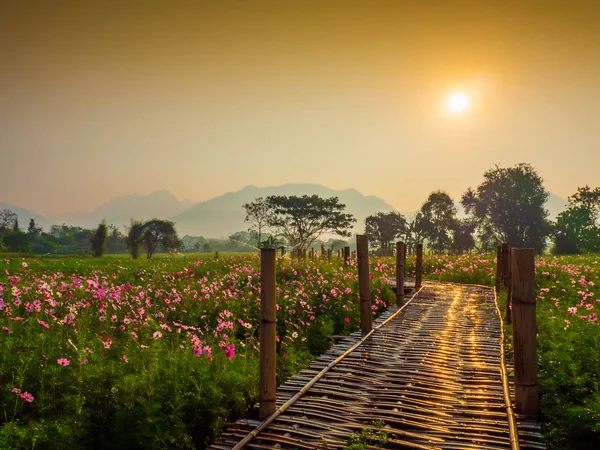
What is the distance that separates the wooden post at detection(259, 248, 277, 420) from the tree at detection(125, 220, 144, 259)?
67684 mm

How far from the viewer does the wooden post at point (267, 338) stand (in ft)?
18.0

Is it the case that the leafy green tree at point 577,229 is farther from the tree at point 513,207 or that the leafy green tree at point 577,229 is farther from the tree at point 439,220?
the tree at point 439,220

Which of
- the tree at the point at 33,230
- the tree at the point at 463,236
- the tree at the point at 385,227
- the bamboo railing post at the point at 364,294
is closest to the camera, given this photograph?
the bamboo railing post at the point at 364,294

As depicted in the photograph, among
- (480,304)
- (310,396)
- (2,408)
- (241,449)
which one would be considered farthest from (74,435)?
(480,304)

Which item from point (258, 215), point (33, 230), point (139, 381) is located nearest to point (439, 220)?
point (258, 215)

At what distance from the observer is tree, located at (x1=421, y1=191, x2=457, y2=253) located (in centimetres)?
7231

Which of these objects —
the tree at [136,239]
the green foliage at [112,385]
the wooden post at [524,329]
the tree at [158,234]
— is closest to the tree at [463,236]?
the tree at [158,234]

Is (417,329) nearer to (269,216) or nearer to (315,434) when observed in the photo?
(315,434)

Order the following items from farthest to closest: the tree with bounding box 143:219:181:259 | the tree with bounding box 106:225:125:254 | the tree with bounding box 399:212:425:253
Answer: the tree with bounding box 106:225:125:254 → the tree with bounding box 143:219:181:259 → the tree with bounding box 399:212:425:253

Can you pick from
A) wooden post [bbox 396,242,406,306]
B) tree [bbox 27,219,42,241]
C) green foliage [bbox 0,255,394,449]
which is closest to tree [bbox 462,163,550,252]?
wooden post [bbox 396,242,406,306]

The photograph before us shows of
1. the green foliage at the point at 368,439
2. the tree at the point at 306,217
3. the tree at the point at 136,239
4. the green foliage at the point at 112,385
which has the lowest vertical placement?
the green foliage at the point at 368,439

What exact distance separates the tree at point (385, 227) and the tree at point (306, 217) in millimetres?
12303

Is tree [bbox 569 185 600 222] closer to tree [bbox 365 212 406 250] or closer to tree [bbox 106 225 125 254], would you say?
tree [bbox 365 212 406 250]

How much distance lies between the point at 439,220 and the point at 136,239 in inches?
1740
